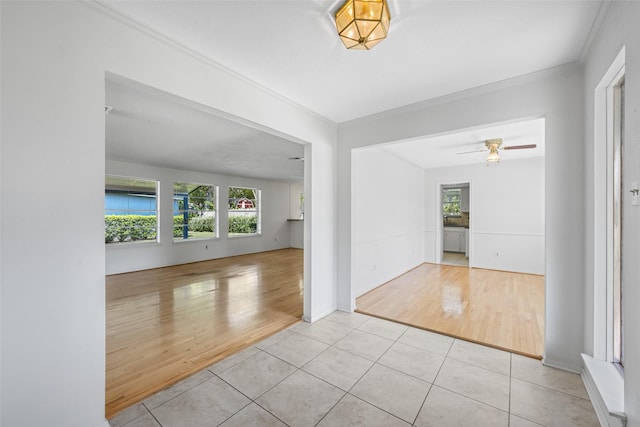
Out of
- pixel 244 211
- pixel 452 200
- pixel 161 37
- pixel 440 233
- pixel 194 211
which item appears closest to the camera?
pixel 161 37

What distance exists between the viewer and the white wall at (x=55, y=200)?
4.04 feet

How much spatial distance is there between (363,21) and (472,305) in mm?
3779

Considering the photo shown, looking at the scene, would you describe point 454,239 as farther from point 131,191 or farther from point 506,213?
point 131,191

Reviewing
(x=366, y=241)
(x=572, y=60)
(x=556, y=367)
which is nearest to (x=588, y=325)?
A: (x=556, y=367)

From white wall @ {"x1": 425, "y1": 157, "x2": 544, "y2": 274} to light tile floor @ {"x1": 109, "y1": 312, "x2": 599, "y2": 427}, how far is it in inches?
167

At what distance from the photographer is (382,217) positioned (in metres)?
4.86

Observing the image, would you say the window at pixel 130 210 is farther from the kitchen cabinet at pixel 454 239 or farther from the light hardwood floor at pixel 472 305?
the kitchen cabinet at pixel 454 239

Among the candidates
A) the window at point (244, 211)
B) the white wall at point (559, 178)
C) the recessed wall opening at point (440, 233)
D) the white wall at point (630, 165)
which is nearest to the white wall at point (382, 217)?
the recessed wall opening at point (440, 233)

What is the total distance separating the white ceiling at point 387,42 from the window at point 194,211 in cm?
468

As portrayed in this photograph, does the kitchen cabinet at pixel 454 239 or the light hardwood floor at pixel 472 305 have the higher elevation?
the kitchen cabinet at pixel 454 239

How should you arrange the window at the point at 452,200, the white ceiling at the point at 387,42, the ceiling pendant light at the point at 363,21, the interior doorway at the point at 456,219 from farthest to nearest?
the window at the point at 452,200
the interior doorway at the point at 456,219
the white ceiling at the point at 387,42
the ceiling pendant light at the point at 363,21

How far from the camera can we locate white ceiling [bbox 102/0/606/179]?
1.54 meters

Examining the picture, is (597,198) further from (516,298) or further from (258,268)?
(258,268)

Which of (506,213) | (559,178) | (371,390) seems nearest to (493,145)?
(559,178)
